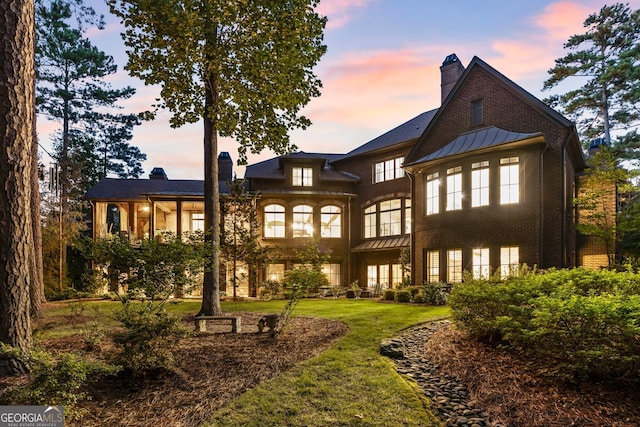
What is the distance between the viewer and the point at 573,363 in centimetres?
466

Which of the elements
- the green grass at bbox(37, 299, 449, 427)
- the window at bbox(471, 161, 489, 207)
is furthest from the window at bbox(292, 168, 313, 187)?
the green grass at bbox(37, 299, 449, 427)

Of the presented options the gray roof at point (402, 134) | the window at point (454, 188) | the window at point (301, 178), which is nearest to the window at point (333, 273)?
the window at point (301, 178)

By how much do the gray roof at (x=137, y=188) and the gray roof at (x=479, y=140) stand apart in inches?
490

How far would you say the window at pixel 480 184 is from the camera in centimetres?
1308

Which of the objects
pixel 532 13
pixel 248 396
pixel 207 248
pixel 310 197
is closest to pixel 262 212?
pixel 310 197

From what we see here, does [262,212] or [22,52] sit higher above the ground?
[22,52]

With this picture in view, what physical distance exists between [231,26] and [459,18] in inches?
250

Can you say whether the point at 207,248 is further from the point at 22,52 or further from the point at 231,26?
the point at 231,26

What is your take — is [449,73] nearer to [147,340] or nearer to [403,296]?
[403,296]

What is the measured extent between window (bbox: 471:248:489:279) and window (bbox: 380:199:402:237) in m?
5.97

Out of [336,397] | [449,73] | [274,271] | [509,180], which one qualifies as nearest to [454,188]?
[509,180]

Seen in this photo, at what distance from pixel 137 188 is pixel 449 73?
62.9ft

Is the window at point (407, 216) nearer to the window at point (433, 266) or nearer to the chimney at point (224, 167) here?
the window at point (433, 266)

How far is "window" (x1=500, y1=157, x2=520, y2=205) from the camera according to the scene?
12.5m
